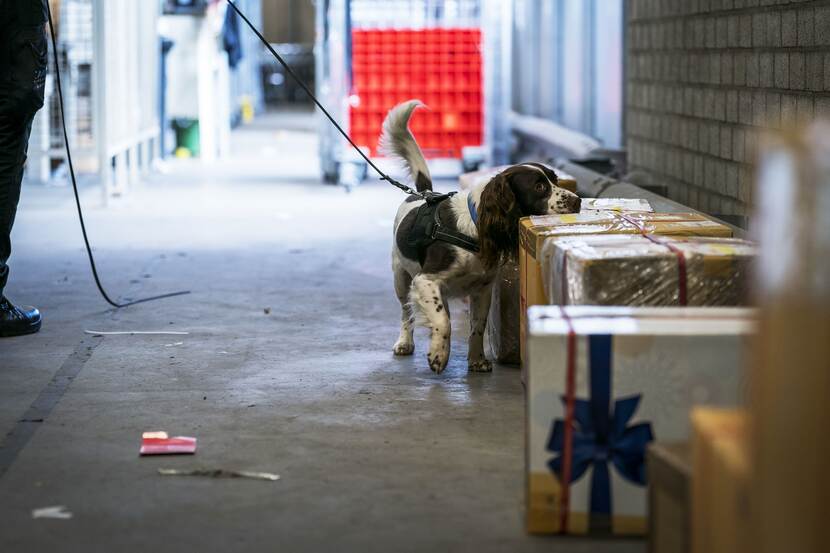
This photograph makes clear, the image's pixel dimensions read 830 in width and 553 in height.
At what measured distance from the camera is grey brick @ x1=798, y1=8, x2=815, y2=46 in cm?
566

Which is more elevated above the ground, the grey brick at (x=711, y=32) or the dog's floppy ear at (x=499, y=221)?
the grey brick at (x=711, y=32)

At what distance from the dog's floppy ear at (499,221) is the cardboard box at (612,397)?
73.3 inches

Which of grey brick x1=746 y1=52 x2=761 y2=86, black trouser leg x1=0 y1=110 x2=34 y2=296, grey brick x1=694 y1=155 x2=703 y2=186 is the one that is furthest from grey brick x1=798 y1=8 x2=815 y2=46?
black trouser leg x1=0 y1=110 x2=34 y2=296

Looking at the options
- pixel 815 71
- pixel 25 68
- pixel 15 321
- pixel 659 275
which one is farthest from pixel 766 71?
pixel 15 321

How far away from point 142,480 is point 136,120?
10.5 meters

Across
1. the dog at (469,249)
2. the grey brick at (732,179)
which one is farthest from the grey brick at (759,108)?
the dog at (469,249)

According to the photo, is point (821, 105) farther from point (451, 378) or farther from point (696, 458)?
point (696, 458)

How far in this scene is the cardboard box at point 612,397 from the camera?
313cm

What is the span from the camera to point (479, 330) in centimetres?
543

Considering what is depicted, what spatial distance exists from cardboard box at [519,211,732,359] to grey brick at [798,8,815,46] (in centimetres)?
133

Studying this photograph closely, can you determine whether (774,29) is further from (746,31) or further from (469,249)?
(469,249)

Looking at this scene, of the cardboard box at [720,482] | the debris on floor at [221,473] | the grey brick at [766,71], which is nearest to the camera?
the cardboard box at [720,482]

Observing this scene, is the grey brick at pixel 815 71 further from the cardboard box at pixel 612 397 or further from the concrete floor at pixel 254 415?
the cardboard box at pixel 612 397

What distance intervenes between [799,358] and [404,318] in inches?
148
